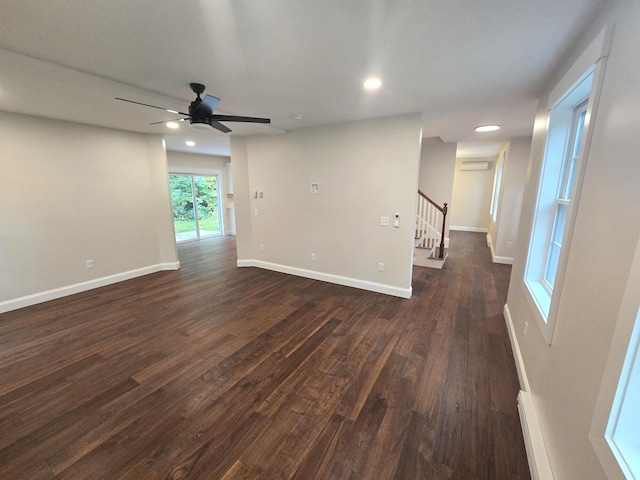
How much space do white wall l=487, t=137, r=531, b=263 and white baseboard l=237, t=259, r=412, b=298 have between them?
279 cm

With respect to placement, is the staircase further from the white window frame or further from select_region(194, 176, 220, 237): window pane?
select_region(194, 176, 220, 237): window pane

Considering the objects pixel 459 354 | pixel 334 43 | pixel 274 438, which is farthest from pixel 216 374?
pixel 334 43

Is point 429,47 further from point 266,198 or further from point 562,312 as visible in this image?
point 266,198

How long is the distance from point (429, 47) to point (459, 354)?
266 centimetres

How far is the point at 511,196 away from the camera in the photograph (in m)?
5.20

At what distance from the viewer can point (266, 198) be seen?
Result: 16.3 feet

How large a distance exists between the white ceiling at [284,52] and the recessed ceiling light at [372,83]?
2.6 inches

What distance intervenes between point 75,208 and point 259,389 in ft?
13.5

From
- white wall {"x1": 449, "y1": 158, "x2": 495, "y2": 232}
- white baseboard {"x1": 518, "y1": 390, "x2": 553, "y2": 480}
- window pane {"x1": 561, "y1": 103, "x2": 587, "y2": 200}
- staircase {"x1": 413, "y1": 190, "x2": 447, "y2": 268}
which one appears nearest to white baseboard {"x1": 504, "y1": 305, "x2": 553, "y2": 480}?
white baseboard {"x1": 518, "y1": 390, "x2": 553, "y2": 480}

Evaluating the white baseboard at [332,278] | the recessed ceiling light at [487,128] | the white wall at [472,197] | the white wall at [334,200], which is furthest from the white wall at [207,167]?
the white wall at [472,197]

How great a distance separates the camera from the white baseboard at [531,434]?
1390mm

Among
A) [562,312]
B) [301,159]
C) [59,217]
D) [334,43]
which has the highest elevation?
[334,43]

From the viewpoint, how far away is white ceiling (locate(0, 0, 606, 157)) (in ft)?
4.69

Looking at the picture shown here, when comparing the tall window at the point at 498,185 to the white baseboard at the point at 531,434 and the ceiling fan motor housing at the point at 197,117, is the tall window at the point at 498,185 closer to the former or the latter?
the white baseboard at the point at 531,434
